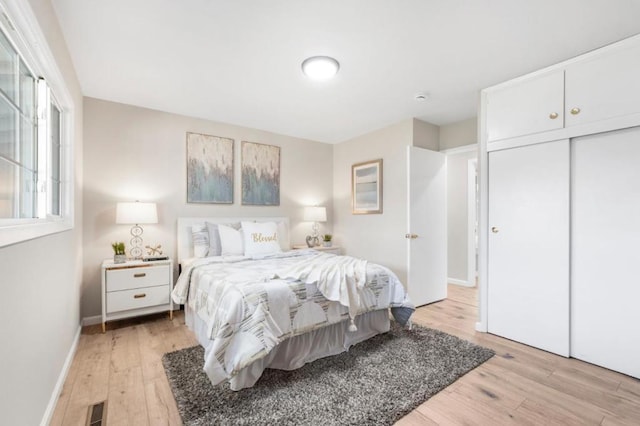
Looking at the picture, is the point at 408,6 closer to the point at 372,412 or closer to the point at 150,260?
the point at 372,412

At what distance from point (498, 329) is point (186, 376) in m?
2.80

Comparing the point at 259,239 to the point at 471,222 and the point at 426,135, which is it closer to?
the point at 426,135

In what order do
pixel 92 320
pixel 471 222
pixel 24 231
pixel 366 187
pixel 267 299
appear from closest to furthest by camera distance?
pixel 24 231 → pixel 267 299 → pixel 92 320 → pixel 366 187 → pixel 471 222

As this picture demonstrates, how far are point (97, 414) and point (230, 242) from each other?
1981 millimetres

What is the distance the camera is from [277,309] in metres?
2.01

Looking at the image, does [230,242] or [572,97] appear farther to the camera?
[230,242]

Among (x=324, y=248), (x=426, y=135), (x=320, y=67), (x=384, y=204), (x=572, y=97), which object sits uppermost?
(x=320, y=67)

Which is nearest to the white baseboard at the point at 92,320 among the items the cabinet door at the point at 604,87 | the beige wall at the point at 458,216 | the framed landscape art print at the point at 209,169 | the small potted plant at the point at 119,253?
the small potted plant at the point at 119,253

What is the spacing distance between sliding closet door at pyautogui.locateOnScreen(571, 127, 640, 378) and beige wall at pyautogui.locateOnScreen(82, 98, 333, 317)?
3.60 meters

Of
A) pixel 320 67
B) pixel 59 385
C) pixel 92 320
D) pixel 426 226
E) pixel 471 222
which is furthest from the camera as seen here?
pixel 471 222

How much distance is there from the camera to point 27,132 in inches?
64.9

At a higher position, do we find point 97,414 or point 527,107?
point 527,107

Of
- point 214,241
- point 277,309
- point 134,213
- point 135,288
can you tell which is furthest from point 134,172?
point 277,309

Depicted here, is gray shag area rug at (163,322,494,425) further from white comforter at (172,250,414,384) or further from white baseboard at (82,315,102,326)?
white baseboard at (82,315,102,326)
